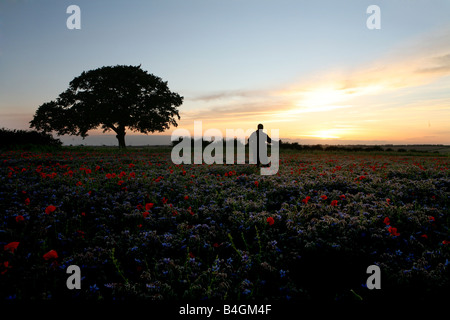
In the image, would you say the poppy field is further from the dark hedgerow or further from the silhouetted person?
the dark hedgerow

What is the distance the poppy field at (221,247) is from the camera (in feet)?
11.8

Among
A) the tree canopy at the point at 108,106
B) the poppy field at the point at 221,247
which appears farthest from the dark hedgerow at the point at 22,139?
the poppy field at the point at 221,247

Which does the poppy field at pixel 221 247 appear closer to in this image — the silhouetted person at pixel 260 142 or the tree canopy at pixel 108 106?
the silhouetted person at pixel 260 142

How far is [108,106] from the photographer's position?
3756 centimetres

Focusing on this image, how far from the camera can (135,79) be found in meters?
40.2

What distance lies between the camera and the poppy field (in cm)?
361

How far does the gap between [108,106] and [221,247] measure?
125ft

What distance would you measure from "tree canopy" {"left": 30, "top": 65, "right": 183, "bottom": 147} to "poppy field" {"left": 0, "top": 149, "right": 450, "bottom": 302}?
110 ft

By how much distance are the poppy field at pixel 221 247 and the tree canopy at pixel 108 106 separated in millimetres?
33654

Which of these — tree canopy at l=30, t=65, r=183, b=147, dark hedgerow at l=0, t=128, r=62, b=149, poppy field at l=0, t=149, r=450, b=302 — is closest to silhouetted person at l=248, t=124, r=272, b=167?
poppy field at l=0, t=149, r=450, b=302

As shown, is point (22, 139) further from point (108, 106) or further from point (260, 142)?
point (260, 142)
